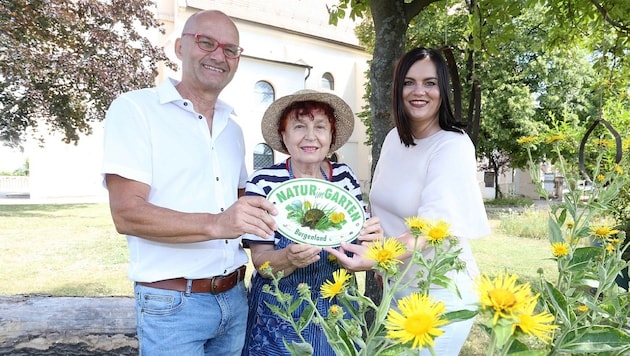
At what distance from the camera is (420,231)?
96 cm

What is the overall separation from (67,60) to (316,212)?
16527 mm

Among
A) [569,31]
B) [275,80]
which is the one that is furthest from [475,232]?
[275,80]

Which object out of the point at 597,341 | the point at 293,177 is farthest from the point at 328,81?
the point at 597,341

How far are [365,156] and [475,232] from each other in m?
30.3

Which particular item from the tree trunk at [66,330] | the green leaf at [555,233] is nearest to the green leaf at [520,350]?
the green leaf at [555,233]

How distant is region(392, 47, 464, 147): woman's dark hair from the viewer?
191cm

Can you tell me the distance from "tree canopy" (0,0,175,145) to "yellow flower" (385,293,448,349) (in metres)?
16.5

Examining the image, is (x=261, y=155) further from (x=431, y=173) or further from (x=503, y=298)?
(x=503, y=298)

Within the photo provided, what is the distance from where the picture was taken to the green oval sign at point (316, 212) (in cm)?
156

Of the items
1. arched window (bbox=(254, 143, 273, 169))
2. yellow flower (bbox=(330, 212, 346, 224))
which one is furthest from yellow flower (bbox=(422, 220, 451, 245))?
arched window (bbox=(254, 143, 273, 169))

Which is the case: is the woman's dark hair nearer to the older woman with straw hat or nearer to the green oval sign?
the older woman with straw hat

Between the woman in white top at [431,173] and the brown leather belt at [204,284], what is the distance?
0.71 m

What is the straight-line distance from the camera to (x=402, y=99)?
1.95 meters

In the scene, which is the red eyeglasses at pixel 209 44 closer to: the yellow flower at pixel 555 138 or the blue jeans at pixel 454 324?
the blue jeans at pixel 454 324
